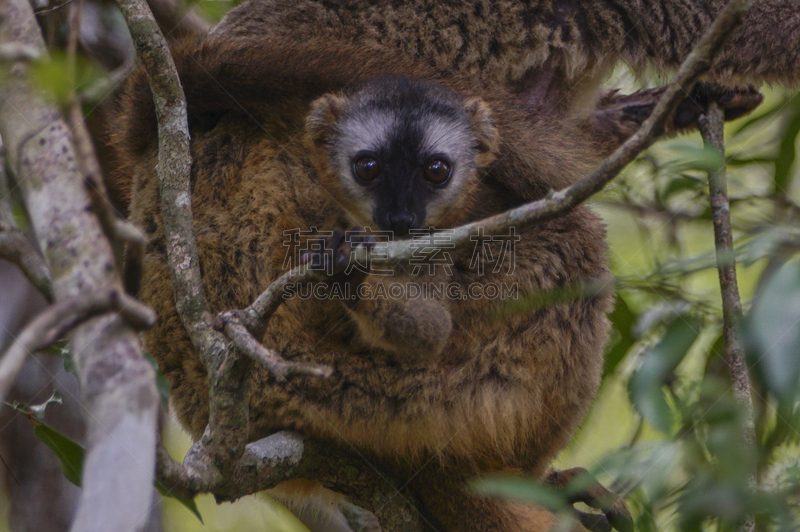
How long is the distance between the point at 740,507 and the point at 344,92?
2.48 metres

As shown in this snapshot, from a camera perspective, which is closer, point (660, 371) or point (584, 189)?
point (584, 189)

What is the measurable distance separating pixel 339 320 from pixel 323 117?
0.98 metres

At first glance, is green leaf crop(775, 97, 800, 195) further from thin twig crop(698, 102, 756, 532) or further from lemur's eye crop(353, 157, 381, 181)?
lemur's eye crop(353, 157, 381, 181)

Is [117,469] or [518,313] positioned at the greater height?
[117,469]

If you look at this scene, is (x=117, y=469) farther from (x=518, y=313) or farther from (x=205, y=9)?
(x=205, y=9)

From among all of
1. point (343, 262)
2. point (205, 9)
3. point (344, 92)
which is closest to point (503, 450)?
point (343, 262)

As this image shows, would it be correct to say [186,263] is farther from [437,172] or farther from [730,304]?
[730,304]

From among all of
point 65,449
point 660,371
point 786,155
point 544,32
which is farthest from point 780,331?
point 65,449

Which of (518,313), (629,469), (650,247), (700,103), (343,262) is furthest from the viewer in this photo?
(650,247)

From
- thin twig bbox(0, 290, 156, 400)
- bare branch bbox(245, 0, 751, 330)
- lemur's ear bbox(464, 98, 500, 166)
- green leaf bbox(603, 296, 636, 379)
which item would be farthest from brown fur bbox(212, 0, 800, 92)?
thin twig bbox(0, 290, 156, 400)

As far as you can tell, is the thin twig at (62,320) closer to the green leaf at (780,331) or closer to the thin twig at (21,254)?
the thin twig at (21,254)

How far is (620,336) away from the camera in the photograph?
4.31m

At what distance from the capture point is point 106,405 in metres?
1.52

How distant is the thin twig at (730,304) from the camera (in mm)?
2752
